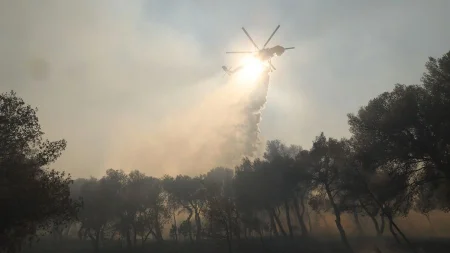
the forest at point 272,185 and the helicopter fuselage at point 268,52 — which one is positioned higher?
the helicopter fuselage at point 268,52

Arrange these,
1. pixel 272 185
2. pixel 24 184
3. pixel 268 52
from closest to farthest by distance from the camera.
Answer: pixel 24 184 → pixel 268 52 → pixel 272 185

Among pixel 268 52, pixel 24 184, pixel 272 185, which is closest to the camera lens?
pixel 24 184

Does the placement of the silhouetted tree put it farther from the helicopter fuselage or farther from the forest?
the helicopter fuselage

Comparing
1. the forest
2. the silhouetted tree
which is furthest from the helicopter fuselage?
the silhouetted tree

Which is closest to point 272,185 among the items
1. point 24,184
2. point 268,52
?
point 268,52

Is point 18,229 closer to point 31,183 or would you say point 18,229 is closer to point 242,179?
point 31,183

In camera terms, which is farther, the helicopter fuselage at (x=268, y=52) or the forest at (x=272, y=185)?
the helicopter fuselage at (x=268, y=52)

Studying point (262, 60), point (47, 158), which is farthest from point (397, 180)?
point (47, 158)

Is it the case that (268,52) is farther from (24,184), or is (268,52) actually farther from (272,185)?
(24,184)

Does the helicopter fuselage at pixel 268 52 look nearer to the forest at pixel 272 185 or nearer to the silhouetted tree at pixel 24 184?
the forest at pixel 272 185

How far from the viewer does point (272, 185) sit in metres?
70.2

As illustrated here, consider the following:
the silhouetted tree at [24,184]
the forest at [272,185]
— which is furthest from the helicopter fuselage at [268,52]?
the silhouetted tree at [24,184]

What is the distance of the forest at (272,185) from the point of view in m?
24.9

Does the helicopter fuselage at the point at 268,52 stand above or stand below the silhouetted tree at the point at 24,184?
above
